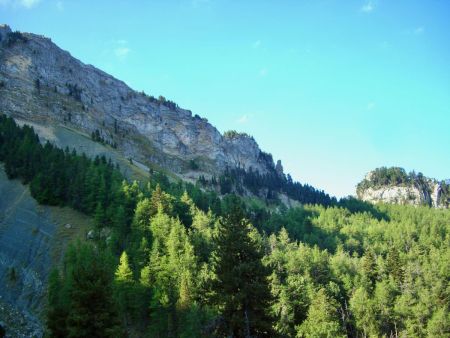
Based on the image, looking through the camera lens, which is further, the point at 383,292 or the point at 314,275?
the point at 314,275

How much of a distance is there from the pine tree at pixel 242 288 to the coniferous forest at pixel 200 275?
0.07 m

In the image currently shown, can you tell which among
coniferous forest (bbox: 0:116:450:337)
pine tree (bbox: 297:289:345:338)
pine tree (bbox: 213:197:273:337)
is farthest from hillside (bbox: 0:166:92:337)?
pine tree (bbox: 297:289:345:338)

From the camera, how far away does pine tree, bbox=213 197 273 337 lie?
1020 inches

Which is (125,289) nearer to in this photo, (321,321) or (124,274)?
(124,274)

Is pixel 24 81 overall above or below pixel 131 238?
above

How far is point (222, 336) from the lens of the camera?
1061 inches

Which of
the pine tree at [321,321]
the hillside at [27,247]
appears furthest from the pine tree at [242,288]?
the pine tree at [321,321]

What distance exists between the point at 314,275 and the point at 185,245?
33571 millimetres

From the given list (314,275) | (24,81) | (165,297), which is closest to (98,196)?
(165,297)

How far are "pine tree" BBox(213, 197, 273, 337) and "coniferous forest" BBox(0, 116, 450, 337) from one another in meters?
0.07

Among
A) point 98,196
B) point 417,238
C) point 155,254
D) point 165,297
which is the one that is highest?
point 417,238

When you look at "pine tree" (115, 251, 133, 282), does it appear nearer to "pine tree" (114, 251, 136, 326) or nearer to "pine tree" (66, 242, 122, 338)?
"pine tree" (114, 251, 136, 326)

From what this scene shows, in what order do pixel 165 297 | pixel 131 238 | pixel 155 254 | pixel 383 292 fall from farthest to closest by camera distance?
pixel 383 292 → pixel 131 238 → pixel 155 254 → pixel 165 297

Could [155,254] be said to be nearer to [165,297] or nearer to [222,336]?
[165,297]
